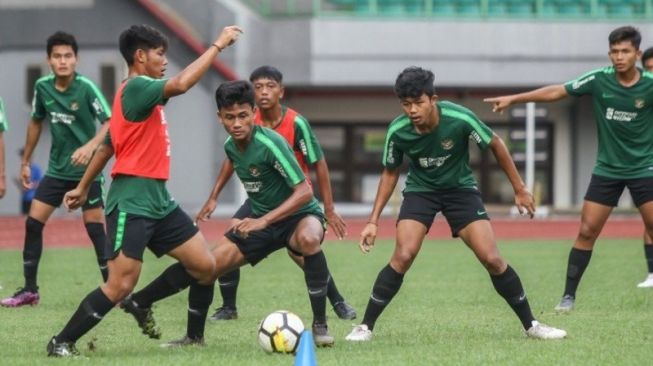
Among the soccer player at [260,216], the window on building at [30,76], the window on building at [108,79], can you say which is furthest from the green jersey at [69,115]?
the window on building at [30,76]

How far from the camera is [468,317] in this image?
11.7 metres

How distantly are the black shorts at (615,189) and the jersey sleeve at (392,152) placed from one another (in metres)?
2.65

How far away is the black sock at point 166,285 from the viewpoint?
9.43 meters

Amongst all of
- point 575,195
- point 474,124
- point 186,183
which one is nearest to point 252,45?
point 186,183

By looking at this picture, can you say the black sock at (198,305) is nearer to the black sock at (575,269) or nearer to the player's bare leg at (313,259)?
the player's bare leg at (313,259)

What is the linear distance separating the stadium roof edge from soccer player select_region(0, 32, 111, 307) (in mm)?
22958

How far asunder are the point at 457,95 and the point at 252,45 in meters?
5.97

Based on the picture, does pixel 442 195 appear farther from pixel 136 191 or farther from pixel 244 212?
pixel 136 191

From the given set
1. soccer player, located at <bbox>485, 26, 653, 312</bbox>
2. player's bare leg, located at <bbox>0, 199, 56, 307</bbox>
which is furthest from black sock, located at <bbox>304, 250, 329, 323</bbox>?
player's bare leg, located at <bbox>0, 199, 56, 307</bbox>

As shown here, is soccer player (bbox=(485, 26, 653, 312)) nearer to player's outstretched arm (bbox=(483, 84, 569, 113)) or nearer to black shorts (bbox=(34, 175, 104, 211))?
player's outstretched arm (bbox=(483, 84, 569, 113))

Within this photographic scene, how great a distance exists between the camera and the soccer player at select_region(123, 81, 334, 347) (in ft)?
31.0

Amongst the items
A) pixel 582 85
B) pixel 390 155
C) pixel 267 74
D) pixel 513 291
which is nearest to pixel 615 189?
pixel 582 85

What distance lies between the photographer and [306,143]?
11508 mm

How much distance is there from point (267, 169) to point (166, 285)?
3.49 ft
